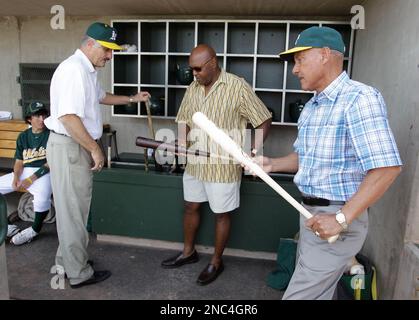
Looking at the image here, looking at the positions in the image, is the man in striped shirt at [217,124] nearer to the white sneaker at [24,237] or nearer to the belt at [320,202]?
the belt at [320,202]

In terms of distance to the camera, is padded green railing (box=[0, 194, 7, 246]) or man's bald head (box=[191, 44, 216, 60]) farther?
man's bald head (box=[191, 44, 216, 60])

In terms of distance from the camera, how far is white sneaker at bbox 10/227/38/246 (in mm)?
2989

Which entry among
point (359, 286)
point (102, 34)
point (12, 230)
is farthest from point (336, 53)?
point (12, 230)

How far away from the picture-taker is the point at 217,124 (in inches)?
92.4

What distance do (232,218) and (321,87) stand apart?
61.8 inches

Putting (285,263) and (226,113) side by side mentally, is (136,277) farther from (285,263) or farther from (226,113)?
(226,113)

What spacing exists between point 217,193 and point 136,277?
87cm

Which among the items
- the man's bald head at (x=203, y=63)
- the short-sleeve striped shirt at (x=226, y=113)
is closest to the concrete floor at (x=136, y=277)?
the short-sleeve striped shirt at (x=226, y=113)

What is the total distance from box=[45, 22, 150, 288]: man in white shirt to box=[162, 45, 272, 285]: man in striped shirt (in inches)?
23.1

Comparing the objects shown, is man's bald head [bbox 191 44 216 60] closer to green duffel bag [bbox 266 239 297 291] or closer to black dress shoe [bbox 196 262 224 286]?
green duffel bag [bbox 266 239 297 291]

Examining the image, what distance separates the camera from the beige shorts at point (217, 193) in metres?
2.39

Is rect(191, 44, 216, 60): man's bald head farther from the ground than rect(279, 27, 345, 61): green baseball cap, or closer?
farther from the ground

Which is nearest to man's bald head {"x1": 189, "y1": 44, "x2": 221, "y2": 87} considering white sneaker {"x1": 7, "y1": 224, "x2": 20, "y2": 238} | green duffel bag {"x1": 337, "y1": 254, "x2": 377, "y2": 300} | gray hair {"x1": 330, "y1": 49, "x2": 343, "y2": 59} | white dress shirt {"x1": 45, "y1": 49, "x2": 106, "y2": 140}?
white dress shirt {"x1": 45, "y1": 49, "x2": 106, "y2": 140}

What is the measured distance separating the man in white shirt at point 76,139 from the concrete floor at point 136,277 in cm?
23
